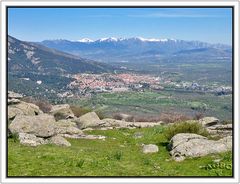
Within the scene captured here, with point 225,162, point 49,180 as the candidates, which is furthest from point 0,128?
point 225,162

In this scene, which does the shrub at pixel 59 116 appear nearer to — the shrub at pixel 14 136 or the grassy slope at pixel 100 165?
the shrub at pixel 14 136

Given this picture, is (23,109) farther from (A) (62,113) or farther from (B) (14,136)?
(B) (14,136)

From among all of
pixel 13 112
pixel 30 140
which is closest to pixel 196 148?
pixel 30 140

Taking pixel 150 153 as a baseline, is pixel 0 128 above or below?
above
